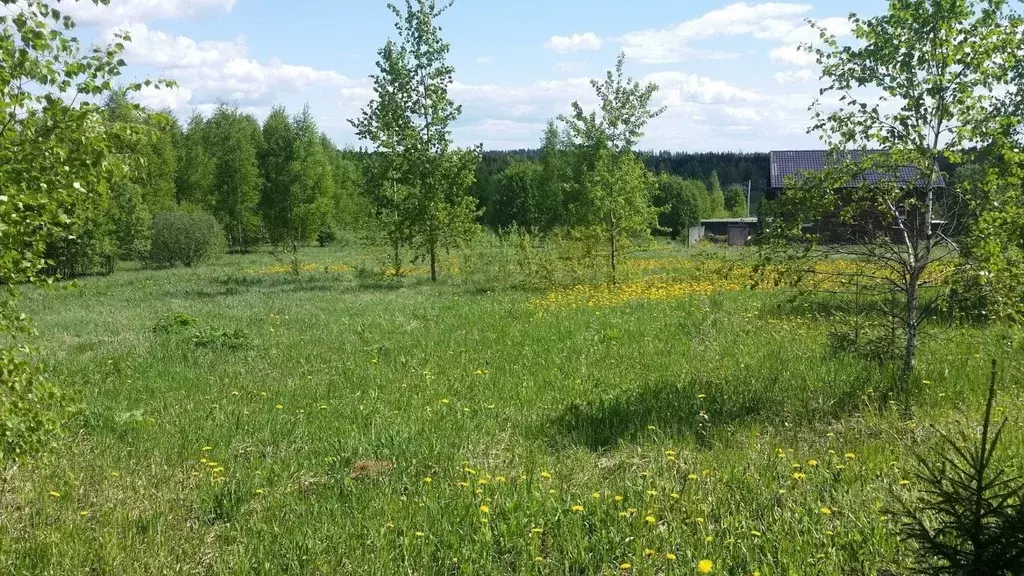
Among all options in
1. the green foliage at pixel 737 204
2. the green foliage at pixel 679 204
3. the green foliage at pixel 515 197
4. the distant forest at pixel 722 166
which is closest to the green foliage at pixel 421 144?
the green foliage at pixel 515 197

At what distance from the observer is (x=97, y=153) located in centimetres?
450

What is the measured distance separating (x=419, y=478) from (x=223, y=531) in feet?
4.81

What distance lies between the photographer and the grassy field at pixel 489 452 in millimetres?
4340

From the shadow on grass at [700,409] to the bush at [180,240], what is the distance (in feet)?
107

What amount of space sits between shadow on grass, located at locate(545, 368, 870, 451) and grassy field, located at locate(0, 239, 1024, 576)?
0.11ft

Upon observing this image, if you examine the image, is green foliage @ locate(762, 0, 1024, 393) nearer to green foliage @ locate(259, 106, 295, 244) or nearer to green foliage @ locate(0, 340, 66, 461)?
green foliage @ locate(0, 340, 66, 461)

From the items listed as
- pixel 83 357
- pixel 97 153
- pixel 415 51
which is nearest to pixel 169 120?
pixel 97 153

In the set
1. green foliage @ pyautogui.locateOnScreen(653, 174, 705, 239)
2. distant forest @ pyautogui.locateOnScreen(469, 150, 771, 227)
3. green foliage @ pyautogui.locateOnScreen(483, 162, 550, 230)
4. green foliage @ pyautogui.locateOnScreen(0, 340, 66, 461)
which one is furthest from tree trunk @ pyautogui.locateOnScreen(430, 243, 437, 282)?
distant forest @ pyautogui.locateOnScreen(469, 150, 771, 227)

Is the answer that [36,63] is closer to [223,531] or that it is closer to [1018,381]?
[223,531]

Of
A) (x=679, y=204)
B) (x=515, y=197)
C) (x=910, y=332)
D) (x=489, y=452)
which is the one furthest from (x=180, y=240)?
(x=679, y=204)

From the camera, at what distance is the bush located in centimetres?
3500

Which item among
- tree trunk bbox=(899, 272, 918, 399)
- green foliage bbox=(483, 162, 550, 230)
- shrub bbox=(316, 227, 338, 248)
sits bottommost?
shrub bbox=(316, 227, 338, 248)

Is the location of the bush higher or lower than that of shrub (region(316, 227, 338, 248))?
higher

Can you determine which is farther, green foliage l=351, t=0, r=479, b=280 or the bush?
the bush
